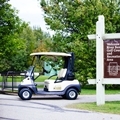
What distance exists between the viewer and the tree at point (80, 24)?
90.4 feet

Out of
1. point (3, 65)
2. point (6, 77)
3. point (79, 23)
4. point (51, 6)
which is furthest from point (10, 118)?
point (3, 65)

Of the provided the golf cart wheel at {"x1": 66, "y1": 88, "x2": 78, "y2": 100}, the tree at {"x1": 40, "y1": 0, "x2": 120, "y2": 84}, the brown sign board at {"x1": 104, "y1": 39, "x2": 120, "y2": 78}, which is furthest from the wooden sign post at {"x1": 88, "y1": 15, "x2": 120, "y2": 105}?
the tree at {"x1": 40, "y1": 0, "x2": 120, "y2": 84}

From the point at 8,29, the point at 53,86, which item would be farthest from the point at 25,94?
the point at 8,29

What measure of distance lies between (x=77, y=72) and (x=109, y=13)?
17.4ft

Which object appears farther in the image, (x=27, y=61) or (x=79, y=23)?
(x=27, y=61)

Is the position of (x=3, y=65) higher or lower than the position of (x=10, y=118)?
higher

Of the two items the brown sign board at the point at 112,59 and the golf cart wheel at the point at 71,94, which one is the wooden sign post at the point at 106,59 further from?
the golf cart wheel at the point at 71,94

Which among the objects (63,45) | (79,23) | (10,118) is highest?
(79,23)

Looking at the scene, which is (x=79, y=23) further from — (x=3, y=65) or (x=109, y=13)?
(x=3, y=65)

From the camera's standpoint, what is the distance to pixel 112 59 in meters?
15.3

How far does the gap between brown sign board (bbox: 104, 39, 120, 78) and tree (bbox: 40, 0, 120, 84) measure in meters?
11.3

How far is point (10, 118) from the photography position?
10961 mm

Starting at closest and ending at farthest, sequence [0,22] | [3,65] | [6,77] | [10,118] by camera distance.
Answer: [10,118] → [6,77] → [0,22] → [3,65]

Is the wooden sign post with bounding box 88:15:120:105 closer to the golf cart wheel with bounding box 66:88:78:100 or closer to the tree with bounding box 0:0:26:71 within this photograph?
the golf cart wheel with bounding box 66:88:78:100
